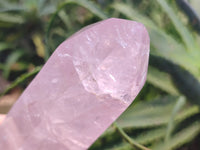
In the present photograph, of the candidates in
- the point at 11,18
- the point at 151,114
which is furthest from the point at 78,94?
the point at 11,18

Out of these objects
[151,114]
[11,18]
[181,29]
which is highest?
[181,29]

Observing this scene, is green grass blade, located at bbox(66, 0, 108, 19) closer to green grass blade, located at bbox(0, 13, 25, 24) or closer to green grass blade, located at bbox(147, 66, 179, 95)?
green grass blade, located at bbox(147, 66, 179, 95)

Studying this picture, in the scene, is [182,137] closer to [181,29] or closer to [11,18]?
[181,29]

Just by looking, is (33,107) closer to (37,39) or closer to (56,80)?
(56,80)

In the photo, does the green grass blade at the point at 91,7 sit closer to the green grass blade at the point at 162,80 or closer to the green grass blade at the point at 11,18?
the green grass blade at the point at 162,80

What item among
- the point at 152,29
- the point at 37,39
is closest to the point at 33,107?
the point at 152,29

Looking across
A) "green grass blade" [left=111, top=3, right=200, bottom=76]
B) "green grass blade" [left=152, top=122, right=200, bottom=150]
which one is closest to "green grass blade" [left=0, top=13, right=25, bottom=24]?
"green grass blade" [left=111, top=3, right=200, bottom=76]

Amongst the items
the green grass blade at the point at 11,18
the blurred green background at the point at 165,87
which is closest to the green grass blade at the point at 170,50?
the blurred green background at the point at 165,87

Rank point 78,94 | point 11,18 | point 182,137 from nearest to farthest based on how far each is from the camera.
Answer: point 78,94 → point 182,137 → point 11,18
